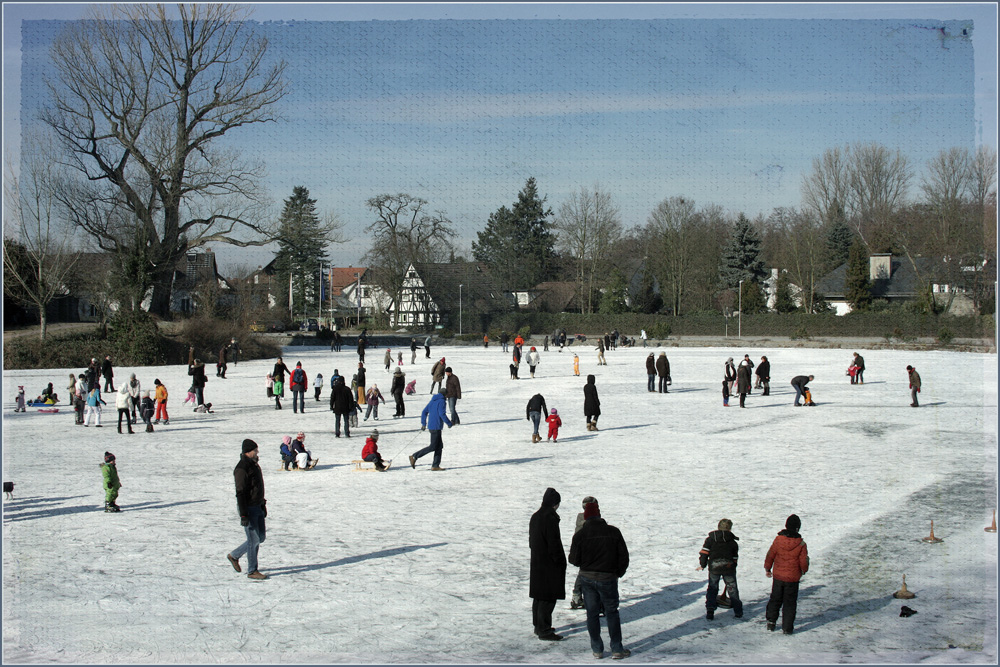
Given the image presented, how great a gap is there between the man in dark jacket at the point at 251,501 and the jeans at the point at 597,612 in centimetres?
334

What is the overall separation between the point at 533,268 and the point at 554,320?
16.1 m

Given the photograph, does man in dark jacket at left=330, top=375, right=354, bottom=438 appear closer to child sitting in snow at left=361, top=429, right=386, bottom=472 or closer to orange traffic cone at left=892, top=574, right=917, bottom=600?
child sitting in snow at left=361, top=429, right=386, bottom=472

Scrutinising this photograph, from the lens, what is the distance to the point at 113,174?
4031 centimetres

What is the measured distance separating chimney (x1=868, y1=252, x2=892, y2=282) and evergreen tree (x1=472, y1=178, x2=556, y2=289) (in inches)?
1188

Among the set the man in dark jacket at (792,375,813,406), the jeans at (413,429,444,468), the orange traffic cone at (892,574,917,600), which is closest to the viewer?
the orange traffic cone at (892,574,917,600)

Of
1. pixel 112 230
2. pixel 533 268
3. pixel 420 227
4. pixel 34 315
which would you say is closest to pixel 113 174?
pixel 112 230

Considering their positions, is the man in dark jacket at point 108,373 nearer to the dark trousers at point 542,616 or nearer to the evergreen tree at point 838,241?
the dark trousers at point 542,616

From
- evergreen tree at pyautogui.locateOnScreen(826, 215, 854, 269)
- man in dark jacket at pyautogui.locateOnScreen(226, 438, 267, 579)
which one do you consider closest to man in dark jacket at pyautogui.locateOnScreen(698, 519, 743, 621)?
man in dark jacket at pyautogui.locateOnScreen(226, 438, 267, 579)

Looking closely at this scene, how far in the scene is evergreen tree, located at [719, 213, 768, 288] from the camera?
234 ft

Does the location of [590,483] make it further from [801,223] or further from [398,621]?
[801,223]

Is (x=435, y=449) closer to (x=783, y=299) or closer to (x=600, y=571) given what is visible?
(x=600, y=571)

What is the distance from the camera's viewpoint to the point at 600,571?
6148 mm

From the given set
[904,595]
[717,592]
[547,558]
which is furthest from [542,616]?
[904,595]

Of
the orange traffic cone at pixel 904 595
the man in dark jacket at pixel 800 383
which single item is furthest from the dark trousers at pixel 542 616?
the man in dark jacket at pixel 800 383
